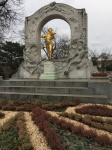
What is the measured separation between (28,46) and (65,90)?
7180mm

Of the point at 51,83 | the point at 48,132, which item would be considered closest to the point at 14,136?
the point at 48,132

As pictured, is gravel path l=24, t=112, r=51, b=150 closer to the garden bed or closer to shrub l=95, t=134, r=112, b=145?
the garden bed

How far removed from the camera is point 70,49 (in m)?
15.4

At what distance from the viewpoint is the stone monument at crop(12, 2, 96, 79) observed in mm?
14898

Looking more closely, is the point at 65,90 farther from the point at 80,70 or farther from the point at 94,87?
the point at 80,70

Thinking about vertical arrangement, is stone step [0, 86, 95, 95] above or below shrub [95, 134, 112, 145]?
above

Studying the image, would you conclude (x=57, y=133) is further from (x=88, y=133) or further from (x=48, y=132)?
(x=88, y=133)

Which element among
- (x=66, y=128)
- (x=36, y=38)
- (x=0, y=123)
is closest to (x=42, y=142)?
(x=66, y=128)

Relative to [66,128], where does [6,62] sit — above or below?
above

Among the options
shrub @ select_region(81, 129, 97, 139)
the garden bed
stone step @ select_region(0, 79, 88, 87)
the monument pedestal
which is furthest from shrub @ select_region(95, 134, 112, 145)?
the monument pedestal

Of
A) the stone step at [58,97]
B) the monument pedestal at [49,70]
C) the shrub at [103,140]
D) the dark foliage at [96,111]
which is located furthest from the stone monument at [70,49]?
the shrub at [103,140]

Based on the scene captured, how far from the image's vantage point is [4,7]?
51.5 ft

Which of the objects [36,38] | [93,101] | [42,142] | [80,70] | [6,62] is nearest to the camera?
[42,142]

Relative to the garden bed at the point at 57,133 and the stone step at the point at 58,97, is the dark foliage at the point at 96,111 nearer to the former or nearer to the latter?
the garden bed at the point at 57,133
